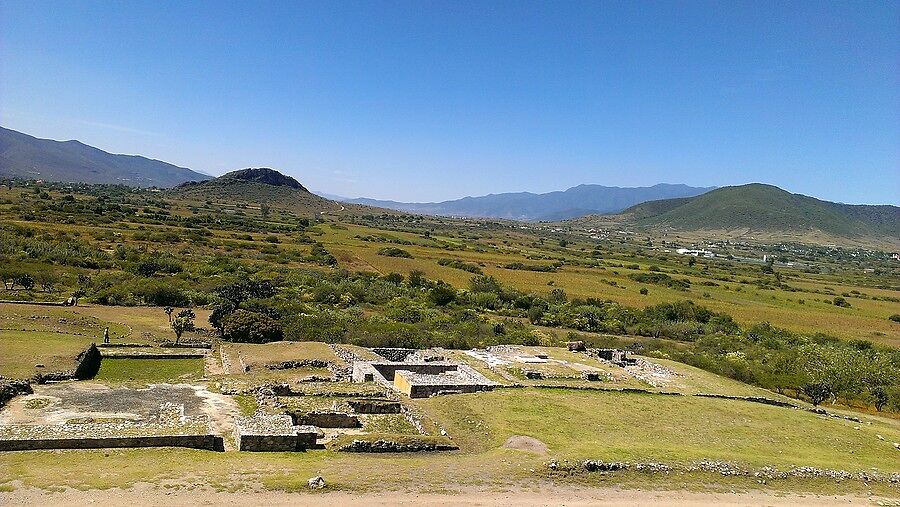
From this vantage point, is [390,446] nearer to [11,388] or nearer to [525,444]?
[525,444]

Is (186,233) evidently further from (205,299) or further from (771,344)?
(771,344)

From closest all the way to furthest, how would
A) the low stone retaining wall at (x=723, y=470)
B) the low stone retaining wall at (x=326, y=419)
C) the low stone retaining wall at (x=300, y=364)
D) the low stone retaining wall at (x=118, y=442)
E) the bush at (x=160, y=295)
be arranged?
the low stone retaining wall at (x=118, y=442)
the low stone retaining wall at (x=723, y=470)
the low stone retaining wall at (x=326, y=419)
the low stone retaining wall at (x=300, y=364)
the bush at (x=160, y=295)

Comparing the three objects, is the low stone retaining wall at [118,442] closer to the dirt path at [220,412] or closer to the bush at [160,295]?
the dirt path at [220,412]

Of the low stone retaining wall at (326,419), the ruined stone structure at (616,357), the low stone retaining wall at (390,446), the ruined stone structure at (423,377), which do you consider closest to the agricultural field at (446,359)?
the low stone retaining wall at (326,419)

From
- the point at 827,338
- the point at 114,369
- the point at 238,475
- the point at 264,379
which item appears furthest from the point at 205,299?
the point at 827,338

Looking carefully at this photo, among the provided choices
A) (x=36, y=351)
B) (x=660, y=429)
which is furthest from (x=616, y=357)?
(x=36, y=351)

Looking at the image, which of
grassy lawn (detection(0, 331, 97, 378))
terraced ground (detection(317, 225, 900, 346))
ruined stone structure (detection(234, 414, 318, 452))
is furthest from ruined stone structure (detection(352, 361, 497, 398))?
terraced ground (detection(317, 225, 900, 346))
